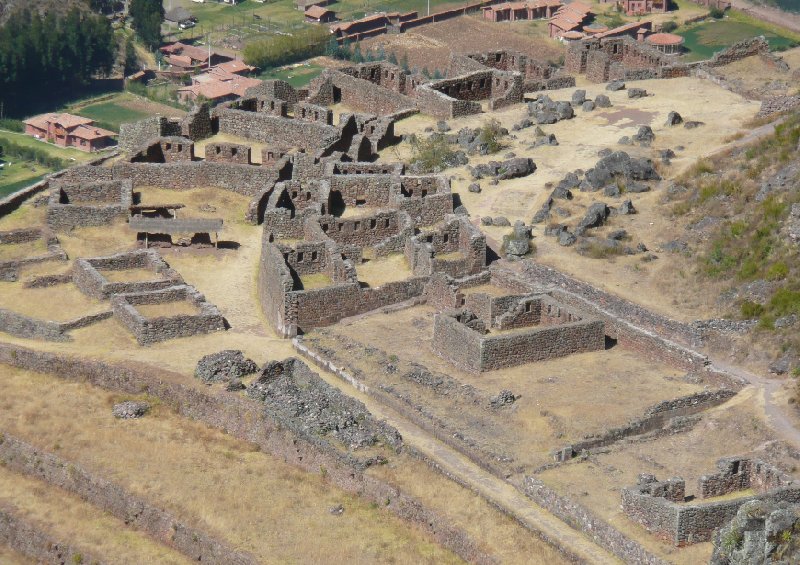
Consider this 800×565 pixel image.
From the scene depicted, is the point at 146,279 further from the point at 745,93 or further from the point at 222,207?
the point at 745,93

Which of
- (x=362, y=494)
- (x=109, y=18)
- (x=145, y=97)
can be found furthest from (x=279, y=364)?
(x=109, y=18)

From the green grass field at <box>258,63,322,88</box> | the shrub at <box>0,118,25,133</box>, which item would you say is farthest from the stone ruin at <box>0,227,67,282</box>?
the green grass field at <box>258,63,322,88</box>

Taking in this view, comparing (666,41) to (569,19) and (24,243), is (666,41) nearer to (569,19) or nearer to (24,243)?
(569,19)

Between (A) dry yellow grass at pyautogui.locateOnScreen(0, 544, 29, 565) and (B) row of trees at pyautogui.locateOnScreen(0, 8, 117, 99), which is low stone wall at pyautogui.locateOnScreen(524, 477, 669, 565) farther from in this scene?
(B) row of trees at pyautogui.locateOnScreen(0, 8, 117, 99)

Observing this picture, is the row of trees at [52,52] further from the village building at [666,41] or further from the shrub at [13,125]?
the village building at [666,41]

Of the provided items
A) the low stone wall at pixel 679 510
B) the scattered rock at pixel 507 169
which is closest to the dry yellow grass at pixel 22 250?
the scattered rock at pixel 507 169

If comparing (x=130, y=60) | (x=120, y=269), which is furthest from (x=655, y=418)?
(x=130, y=60)
